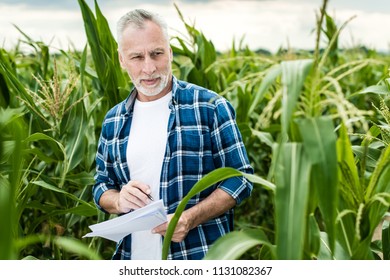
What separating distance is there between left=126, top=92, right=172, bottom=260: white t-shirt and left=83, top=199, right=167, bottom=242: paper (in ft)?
0.44

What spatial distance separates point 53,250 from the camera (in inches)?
71.1

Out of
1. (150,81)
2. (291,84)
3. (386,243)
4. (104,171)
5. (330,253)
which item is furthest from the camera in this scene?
(104,171)

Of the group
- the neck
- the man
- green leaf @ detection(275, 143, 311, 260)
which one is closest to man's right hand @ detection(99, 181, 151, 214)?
the man

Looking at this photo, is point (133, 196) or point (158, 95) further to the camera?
point (158, 95)

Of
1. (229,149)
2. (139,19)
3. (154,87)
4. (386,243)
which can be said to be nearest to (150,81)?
(154,87)

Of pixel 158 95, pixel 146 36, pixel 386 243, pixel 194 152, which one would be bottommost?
pixel 386 243

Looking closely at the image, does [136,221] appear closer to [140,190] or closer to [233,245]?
[140,190]

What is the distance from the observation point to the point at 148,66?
1.23 metres

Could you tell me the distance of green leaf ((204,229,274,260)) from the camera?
848 millimetres

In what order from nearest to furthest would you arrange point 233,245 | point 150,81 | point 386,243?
point 233,245 → point 386,243 → point 150,81

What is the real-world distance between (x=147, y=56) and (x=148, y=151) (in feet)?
0.75

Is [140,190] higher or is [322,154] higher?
[322,154]

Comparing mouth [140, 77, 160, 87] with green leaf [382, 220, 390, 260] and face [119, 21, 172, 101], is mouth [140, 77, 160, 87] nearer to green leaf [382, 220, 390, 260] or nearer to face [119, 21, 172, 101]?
face [119, 21, 172, 101]
